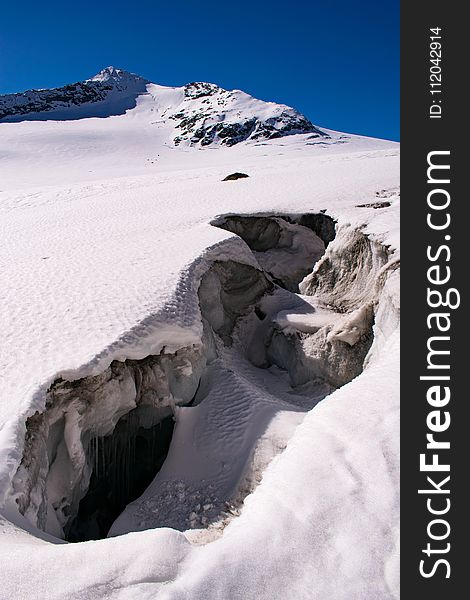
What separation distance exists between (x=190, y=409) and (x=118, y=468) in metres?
1.40

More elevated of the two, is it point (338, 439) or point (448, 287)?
point (448, 287)

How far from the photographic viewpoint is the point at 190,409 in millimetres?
7113

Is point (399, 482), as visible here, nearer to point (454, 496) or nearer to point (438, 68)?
point (454, 496)

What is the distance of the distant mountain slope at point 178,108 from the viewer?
191 feet

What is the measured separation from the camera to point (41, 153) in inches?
1810

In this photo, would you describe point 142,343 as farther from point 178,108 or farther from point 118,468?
point 178,108

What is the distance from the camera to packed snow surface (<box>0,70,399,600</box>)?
2.89 meters

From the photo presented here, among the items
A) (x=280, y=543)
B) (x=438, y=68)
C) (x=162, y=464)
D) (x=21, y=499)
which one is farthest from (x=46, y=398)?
(x=438, y=68)

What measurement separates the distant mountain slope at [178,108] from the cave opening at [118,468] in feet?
173

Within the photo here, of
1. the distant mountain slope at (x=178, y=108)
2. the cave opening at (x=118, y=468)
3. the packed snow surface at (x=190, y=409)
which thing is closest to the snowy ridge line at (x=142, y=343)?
the packed snow surface at (x=190, y=409)

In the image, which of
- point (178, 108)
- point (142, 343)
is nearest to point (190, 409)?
point (142, 343)

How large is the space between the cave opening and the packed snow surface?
0.88 ft

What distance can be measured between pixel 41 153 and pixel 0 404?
47290 mm

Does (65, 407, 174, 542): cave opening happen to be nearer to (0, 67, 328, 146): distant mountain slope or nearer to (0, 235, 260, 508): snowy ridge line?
(0, 235, 260, 508): snowy ridge line
